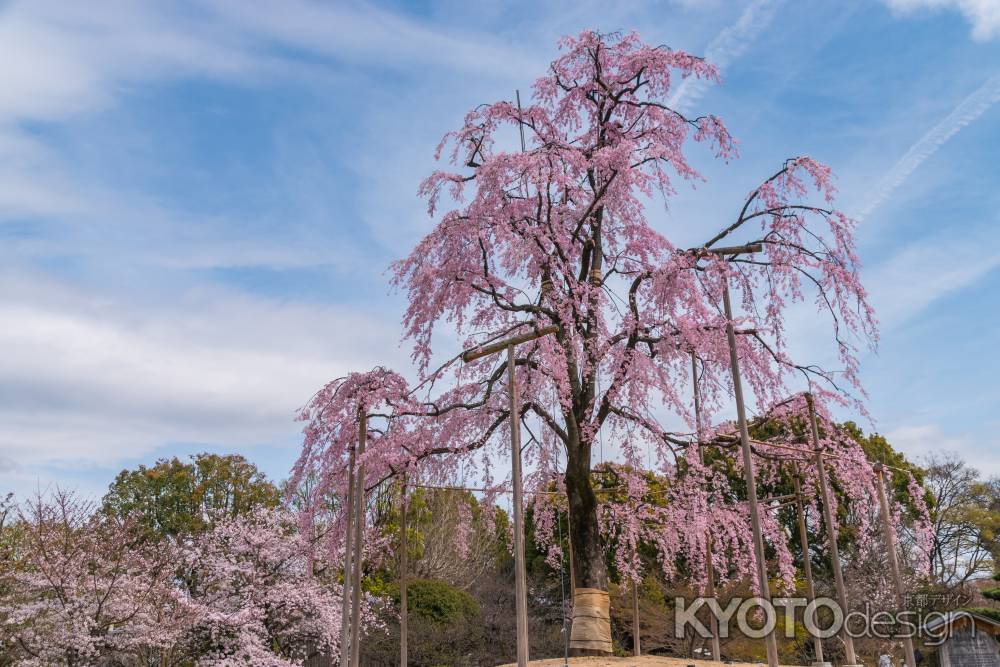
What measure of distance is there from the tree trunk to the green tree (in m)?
19.9

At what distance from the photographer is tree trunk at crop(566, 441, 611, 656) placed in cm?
1338

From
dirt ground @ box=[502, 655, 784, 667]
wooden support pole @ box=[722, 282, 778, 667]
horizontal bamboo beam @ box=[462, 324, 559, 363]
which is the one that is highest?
horizontal bamboo beam @ box=[462, 324, 559, 363]

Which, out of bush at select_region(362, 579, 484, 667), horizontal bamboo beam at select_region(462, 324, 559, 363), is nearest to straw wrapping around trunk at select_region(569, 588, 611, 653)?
horizontal bamboo beam at select_region(462, 324, 559, 363)

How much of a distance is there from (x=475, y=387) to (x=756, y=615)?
10.7 m

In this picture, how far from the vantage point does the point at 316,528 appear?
2217 centimetres

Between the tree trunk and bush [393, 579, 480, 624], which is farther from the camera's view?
bush [393, 579, 480, 624]

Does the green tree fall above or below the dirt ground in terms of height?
above

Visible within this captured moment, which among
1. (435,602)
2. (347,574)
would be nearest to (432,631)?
(435,602)

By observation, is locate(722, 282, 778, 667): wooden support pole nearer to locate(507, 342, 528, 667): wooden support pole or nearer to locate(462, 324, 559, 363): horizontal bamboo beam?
locate(462, 324, 559, 363): horizontal bamboo beam

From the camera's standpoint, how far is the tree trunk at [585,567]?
13.4 meters

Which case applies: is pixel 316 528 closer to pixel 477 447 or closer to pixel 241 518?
pixel 241 518

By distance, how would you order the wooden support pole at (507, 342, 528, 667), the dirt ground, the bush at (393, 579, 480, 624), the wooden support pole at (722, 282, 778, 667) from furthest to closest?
the bush at (393, 579, 480, 624)
the dirt ground
the wooden support pole at (722, 282, 778, 667)
the wooden support pole at (507, 342, 528, 667)

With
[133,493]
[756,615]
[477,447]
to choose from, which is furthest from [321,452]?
[133,493]

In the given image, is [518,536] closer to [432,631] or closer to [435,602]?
[432,631]
